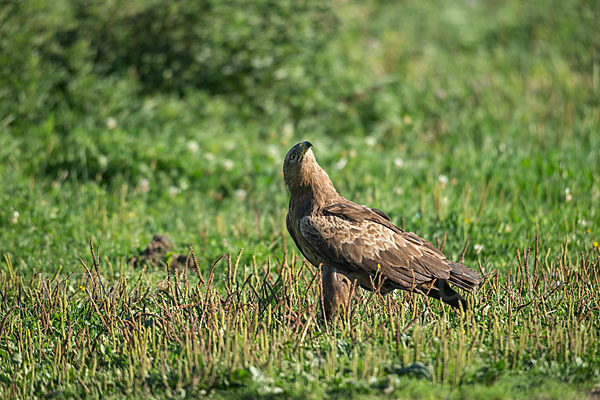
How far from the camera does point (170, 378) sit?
169 inches

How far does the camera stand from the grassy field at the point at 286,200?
4344 mm

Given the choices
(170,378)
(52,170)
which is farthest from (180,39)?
(170,378)

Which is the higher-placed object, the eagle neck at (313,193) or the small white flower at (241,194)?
the eagle neck at (313,193)

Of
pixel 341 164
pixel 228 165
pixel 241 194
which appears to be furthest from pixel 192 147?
pixel 341 164

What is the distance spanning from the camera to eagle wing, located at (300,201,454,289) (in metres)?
5.14

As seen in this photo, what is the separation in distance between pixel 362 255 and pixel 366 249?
6 centimetres

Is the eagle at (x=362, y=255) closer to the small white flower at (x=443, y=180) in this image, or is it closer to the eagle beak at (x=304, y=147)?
the eagle beak at (x=304, y=147)

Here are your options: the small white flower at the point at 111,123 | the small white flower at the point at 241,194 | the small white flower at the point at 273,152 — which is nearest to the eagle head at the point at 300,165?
the small white flower at the point at 241,194

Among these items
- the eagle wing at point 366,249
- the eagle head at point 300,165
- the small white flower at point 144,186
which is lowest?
the small white flower at point 144,186

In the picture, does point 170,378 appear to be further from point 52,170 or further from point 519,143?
point 519,143

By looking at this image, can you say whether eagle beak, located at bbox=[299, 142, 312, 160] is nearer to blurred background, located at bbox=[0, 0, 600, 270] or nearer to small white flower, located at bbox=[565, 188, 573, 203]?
blurred background, located at bbox=[0, 0, 600, 270]

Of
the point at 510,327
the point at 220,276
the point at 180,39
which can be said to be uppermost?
the point at 180,39

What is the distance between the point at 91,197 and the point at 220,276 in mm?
2491

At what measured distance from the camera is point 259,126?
10203mm
